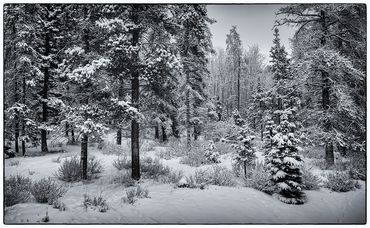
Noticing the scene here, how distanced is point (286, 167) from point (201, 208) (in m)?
2.66

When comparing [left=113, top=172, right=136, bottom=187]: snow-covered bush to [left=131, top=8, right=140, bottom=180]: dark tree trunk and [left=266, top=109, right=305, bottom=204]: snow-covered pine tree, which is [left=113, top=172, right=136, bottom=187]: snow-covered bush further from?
[left=266, top=109, right=305, bottom=204]: snow-covered pine tree

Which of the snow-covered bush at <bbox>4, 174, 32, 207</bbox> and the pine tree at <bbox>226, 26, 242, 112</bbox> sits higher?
the pine tree at <bbox>226, 26, 242, 112</bbox>

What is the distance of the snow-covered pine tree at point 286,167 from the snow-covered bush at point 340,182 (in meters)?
1.27

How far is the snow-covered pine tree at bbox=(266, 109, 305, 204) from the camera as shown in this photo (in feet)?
21.3

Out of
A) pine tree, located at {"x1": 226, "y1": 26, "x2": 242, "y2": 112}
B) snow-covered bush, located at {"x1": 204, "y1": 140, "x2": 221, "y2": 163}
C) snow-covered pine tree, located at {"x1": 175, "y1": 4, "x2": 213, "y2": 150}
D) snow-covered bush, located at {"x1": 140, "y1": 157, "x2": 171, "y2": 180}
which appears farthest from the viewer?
snow-covered pine tree, located at {"x1": 175, "y1": 4, "x2": 213, "y2": 150}

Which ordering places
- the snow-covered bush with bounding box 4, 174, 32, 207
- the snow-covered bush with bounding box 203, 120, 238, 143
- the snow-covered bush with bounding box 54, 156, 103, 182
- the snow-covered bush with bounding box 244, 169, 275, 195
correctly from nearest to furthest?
the snow-covered bush with bounding box 4, 174, 32, 207 < the snow-covered bush with bounding box 244, 169, 275, 195 < the snow-covered bush with bounding box 54, 156, 103, 182 < the snow-covered bush with bounding box 203, 120, 238, 143

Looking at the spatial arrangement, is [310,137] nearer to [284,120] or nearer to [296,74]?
[296,74]

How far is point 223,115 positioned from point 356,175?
81.2 feet

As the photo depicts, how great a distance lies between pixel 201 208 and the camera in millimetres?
5734

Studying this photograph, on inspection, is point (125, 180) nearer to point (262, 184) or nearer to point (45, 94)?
point (262, 184)

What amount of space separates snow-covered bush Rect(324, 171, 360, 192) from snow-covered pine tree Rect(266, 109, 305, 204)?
1.27 m

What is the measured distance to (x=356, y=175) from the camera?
6785mm

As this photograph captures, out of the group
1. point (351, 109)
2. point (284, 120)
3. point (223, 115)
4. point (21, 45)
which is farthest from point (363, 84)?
point (223, 115)

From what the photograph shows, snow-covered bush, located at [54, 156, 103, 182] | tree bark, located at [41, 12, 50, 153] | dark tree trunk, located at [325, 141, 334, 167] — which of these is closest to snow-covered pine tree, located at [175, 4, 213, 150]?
snow-covered bush, located at [54, 156, 103, 182]
